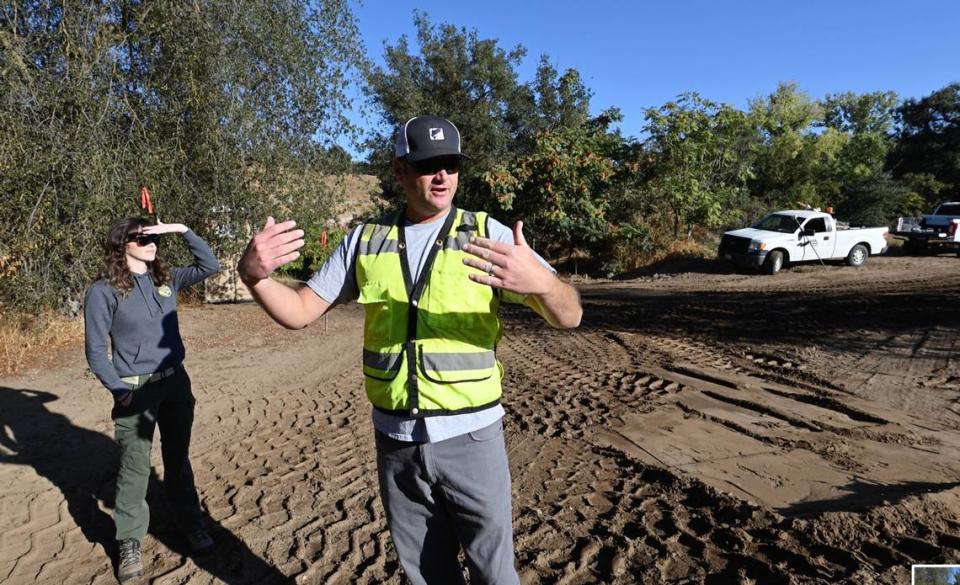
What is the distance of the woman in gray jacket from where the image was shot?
3.17 m

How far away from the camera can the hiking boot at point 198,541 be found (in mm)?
3490

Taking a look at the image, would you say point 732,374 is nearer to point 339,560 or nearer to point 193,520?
point 339,560

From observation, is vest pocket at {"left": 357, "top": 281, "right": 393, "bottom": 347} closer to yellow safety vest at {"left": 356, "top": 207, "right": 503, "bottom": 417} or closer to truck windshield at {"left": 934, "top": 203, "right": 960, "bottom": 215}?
yellow safety vest at {"left": 356, "top": 207, "right": 503, "bottom": 417}

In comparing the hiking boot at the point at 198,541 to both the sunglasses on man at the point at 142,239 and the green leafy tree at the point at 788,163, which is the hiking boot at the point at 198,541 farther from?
the green leafy tree at the point at 788,163

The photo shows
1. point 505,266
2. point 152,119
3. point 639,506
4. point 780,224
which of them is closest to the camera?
point 505,266

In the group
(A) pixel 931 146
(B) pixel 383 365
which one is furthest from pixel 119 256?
(A) pixel 931 146

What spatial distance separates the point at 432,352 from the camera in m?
1.84

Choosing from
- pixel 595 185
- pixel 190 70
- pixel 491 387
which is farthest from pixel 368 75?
pixel 491 387

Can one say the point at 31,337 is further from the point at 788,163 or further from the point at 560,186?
the point at 788,163

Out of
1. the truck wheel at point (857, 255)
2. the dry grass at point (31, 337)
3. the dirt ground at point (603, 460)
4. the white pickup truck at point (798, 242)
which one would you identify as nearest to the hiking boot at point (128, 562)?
the dirt ground at point (603, 460)

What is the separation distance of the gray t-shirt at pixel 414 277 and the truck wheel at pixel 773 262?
16.8m

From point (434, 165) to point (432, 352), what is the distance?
59cm

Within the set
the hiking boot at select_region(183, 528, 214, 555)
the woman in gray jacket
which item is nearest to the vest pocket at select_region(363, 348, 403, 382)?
the woman in gray jacket

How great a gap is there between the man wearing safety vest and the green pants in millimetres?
1858
